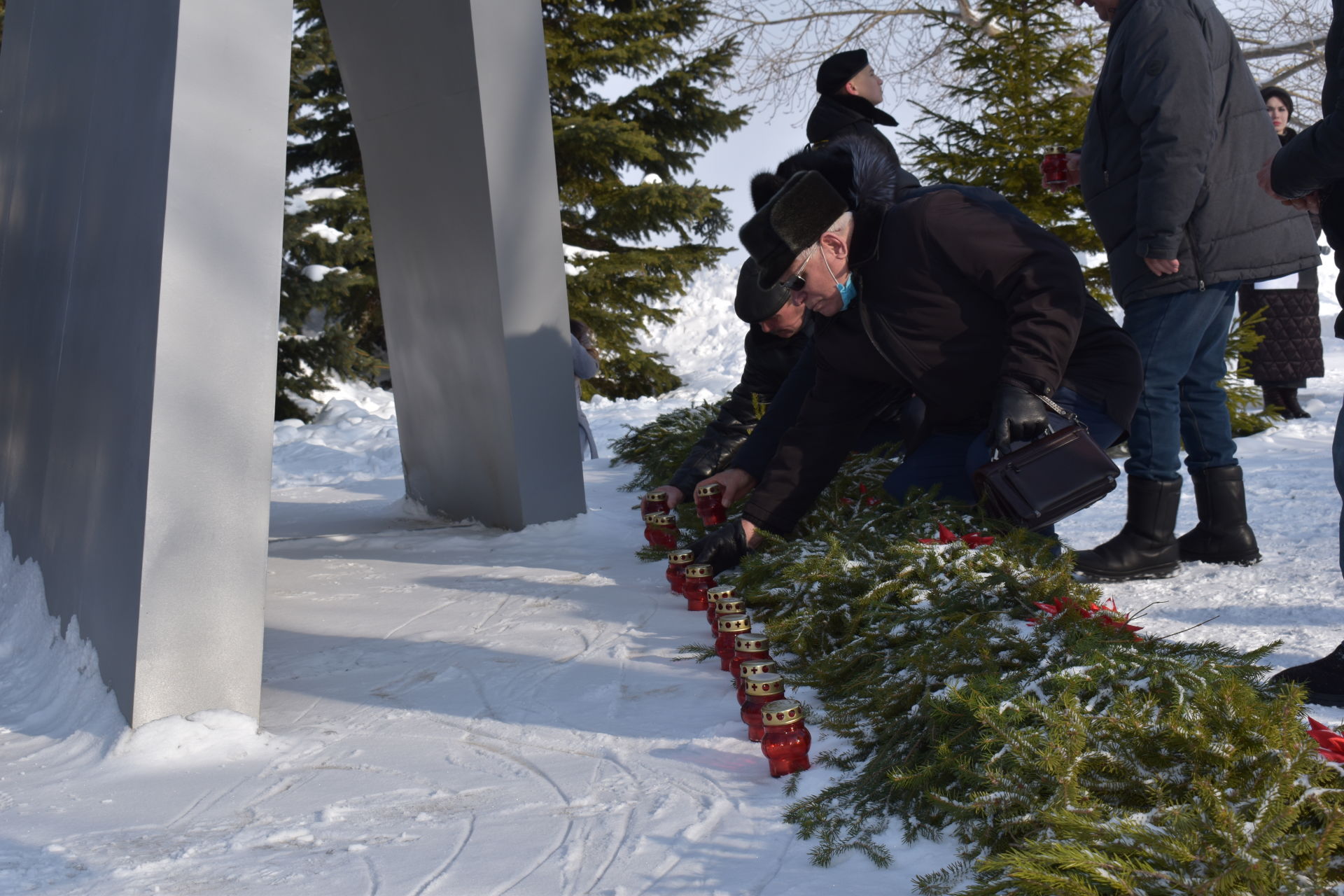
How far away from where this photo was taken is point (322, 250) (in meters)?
14.8

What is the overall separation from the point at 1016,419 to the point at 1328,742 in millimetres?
1380

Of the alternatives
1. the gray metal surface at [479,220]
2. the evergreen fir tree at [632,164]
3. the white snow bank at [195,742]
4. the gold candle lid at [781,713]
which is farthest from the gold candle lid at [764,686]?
the evergreen fir tree at [632,164]

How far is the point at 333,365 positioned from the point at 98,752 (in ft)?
41.9

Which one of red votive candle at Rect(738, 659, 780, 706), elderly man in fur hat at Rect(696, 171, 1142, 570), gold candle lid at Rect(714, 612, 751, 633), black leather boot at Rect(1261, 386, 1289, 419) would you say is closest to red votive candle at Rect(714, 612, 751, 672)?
gold candle lid at Rect(714, 612, 751, 633)

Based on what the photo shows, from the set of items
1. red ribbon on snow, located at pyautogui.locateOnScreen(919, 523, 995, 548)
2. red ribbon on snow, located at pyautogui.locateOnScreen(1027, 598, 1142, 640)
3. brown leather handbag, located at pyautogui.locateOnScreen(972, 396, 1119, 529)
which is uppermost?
brown leather handbag, located at pyautogui.locateOnScreen(972, 396, 1119, 529)

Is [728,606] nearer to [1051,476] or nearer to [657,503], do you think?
[1051,476]

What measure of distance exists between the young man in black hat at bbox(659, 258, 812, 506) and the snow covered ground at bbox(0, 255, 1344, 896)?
53 centimetres

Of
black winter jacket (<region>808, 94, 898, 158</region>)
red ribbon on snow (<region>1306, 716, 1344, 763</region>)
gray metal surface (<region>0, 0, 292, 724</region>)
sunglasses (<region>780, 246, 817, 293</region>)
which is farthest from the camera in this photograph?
black winter jacket (<region>808, 94, 898, 158</region>)

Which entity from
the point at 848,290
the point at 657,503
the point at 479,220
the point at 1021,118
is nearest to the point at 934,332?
the point at 848,290

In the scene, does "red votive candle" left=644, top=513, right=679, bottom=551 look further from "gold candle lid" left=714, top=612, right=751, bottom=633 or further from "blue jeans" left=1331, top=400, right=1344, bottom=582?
"blue jeans" left=1331, top=400, right=1344, bottom=582

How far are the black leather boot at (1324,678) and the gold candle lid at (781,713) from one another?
1.25m

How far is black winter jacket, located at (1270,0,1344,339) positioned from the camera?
8.91 feet

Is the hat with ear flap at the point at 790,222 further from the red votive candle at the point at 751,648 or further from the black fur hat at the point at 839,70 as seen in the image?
the black fur hat at the point at 839,70

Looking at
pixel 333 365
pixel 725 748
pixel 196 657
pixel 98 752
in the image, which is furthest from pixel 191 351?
pixel 333 365
